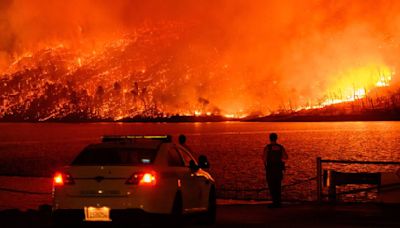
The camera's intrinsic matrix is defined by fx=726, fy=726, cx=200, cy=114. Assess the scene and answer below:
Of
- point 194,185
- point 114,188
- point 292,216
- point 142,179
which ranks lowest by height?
point 292,216

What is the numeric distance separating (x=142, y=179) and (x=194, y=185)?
229cm

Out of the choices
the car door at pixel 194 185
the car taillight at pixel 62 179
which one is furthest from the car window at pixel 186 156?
the car taillight at pixel 62 179

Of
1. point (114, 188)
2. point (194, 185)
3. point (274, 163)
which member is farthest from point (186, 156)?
point (274, 163)

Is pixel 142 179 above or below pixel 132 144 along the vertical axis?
below

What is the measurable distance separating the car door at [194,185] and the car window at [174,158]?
234 millimetres

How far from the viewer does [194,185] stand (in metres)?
14.2

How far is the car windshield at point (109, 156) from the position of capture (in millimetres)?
12680

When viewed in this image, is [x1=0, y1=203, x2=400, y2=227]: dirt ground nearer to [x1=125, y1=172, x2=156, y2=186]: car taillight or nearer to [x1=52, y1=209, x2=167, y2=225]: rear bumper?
[x1=52, y1=209, x2=167, y2=225]: rear bumper

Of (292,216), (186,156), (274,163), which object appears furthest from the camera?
(274,163)

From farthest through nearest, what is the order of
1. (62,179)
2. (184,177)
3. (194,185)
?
(194,185) < (184,177) < (62,179)

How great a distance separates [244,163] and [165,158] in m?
88.2

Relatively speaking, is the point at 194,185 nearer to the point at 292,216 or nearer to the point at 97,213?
the point at 97,213

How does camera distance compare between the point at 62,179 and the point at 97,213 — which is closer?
the point at 97,213

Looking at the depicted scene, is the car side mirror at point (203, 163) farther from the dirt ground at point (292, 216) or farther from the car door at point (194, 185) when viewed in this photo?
the dirt ground at point (292, 216)
